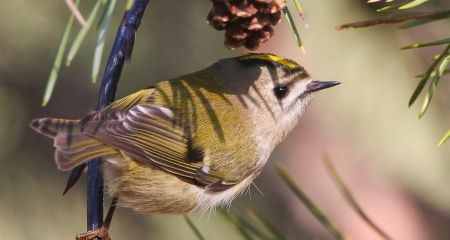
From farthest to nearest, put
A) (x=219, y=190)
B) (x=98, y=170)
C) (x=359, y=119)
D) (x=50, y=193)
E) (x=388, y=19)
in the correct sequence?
(x=359, y=119), (x=50, y=193), (x=219, y=190), (x=98, y=170), (x=388, y=19)

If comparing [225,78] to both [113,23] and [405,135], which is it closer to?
[113,23]

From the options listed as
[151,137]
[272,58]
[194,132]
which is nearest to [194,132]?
[194,132]

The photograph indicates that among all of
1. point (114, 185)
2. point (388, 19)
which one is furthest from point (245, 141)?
point (388, 19)

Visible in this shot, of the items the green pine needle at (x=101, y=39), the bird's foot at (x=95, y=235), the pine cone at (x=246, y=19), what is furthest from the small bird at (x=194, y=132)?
the green pine needle at (x=101, y=39)

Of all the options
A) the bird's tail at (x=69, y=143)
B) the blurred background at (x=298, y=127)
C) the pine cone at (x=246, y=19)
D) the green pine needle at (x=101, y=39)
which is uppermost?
the green pine needle at (x=101, y=39)

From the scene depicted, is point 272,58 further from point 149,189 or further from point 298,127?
point 298,127

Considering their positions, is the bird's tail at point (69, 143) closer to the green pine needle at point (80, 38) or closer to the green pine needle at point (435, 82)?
the green pine needle at point (80, 38)

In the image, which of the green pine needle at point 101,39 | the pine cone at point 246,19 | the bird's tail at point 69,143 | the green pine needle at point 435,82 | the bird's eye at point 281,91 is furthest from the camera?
the bird's eye at point 281,91

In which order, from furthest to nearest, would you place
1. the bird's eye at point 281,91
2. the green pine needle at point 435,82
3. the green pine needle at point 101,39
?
the bird's eye at point 281,91
the green pine needle at point 435,82
the green pine needle at point 101,39
